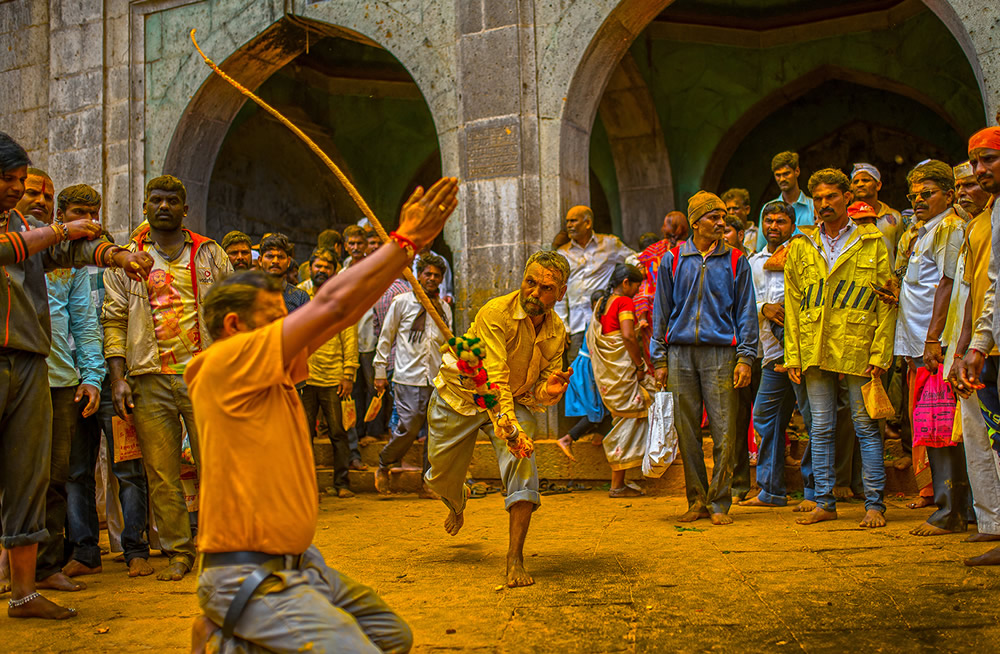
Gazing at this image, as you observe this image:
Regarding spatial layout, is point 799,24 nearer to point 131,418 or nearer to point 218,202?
point 218,202

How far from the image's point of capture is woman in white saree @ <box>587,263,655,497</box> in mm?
7766

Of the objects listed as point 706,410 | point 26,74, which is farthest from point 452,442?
point 26,74

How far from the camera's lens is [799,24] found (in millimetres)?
12773

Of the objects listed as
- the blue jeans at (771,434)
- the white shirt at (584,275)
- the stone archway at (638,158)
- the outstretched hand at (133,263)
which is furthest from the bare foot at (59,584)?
the stone archway at (638,158)

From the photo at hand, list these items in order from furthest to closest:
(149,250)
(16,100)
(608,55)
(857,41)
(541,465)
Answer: (857,41) < (16,100) < (608,55) < (541,465) < (149,250)

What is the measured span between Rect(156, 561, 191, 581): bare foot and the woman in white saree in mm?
3797

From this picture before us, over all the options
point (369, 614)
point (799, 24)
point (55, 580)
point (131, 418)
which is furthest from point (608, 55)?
point (369, 614)

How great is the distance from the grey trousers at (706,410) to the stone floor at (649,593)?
0.95 ft

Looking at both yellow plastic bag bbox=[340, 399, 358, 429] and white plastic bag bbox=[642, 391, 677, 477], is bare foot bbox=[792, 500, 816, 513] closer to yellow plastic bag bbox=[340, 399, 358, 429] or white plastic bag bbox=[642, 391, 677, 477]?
white plastic bag bbox=[642, 391, 677, 477]

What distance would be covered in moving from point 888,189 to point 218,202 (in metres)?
10.2

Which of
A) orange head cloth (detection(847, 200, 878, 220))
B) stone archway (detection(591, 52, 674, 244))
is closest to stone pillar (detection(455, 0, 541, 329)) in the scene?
orange head cloth (detection(847, 200, 878, 220))

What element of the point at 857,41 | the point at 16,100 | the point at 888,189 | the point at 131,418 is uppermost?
→ the point at 857,41

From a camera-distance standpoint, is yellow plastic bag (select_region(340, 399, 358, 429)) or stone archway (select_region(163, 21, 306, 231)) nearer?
yellow plastic bag (select_region(340, 399, 358, 429))

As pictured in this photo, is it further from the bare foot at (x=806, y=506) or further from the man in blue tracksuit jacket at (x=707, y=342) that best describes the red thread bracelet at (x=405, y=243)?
the bare foot at (x=806, y=506)
